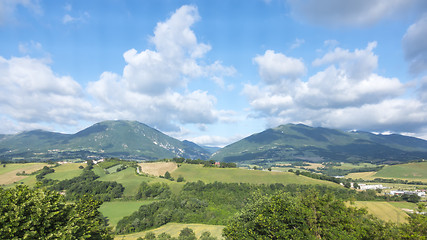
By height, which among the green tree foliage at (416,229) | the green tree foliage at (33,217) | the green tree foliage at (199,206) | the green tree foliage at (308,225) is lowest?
the green tree foliage at (199,206)

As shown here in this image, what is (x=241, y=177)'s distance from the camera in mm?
177375

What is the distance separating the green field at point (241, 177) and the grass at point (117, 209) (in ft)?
181

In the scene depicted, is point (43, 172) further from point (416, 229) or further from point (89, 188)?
point (416, 229)

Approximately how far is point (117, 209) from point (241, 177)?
97296mm

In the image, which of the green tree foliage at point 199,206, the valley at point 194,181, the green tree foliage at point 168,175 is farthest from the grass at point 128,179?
the green tree foliage at point 199,206

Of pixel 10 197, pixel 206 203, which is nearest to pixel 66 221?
pixel 10 197

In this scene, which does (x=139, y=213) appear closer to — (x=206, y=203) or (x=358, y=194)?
(x=206, y=203)

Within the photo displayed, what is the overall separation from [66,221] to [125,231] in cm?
8239

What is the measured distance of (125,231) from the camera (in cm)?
9681

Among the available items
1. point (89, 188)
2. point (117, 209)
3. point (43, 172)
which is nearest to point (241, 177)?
point (117, 209)

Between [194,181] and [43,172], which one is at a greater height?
[43,172]

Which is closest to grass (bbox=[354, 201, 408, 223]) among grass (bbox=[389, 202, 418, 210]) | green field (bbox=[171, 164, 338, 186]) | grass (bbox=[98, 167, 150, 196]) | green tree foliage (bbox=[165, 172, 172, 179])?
grass (bbox=[389, 202, 418, 210])

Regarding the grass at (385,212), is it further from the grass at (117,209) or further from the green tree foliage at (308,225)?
the grass at (117,209)

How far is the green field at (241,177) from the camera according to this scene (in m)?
168
